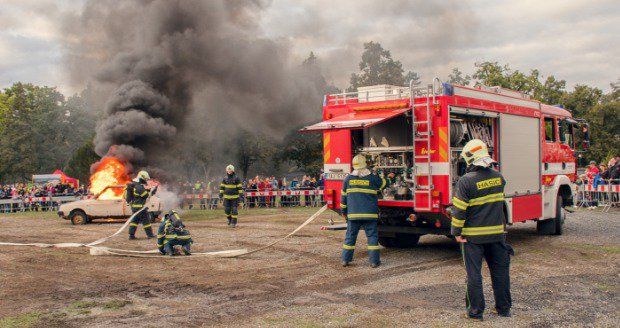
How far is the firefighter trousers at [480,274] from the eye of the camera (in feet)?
17.9

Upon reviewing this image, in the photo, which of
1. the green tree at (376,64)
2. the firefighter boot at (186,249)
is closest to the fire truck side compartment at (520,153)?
the firefighter boot at (186,249)

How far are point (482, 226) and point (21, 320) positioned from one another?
4.92 m

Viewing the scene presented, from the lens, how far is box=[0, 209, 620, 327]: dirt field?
571cm

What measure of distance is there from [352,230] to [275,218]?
903cm

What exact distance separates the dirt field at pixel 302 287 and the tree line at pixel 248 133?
1432 centimetres

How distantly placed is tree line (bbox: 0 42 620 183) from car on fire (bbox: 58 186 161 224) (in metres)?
7.79

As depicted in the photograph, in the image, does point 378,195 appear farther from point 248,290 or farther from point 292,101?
point 292,101

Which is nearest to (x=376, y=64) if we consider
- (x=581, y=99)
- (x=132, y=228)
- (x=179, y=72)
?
(x=581, y=99)

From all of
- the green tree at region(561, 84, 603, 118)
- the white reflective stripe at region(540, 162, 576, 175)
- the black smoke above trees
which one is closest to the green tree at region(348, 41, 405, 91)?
the green tree at region(561, 84, 603, 118)

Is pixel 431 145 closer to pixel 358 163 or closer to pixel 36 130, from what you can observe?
pixel 358 163

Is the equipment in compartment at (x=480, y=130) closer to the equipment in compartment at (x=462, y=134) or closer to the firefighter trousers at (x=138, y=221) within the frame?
the equipment in compartment at (x=462, y=134)

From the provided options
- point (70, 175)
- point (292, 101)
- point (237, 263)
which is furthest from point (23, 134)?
point (237, 263)

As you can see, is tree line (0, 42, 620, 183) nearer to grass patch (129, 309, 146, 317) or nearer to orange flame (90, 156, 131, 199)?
orange flame (90, 156, 131, 199)

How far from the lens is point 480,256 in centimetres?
558
